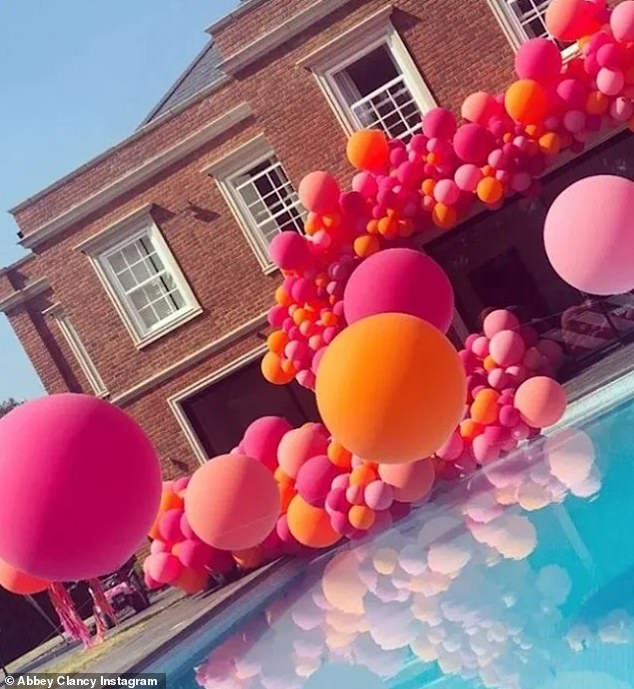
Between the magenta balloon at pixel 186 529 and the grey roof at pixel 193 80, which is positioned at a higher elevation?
the grey roof at pixel 193 80

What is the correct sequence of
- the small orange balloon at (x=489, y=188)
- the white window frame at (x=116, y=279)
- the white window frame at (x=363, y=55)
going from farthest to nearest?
the white window frame at (x=116, y=279)
the white window frame at (x=363, y=55)
the small orange balloon at (x=489, y=188)

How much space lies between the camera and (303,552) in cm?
1255

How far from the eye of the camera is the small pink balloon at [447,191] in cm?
1406

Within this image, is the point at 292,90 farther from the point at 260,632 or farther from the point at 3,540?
the point at 3,540

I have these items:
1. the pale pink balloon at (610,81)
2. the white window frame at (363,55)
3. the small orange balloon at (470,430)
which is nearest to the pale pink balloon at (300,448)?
the small orange balloon at (470,430)

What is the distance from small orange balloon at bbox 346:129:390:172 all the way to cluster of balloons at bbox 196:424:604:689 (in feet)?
15.0

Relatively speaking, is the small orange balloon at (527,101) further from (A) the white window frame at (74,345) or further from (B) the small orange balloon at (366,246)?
(A) the white window frame at (74,345)

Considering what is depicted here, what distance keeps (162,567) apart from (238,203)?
27.8 feet

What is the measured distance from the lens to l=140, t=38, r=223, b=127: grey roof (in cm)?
2116

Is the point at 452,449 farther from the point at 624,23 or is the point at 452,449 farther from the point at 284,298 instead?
the point at 624,23

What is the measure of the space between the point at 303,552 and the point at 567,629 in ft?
20.8

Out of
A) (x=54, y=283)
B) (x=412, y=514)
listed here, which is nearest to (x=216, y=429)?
(x=54, y=283)

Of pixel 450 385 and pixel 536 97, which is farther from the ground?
pixel 536 97

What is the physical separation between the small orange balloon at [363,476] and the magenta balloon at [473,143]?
470 centimetres
